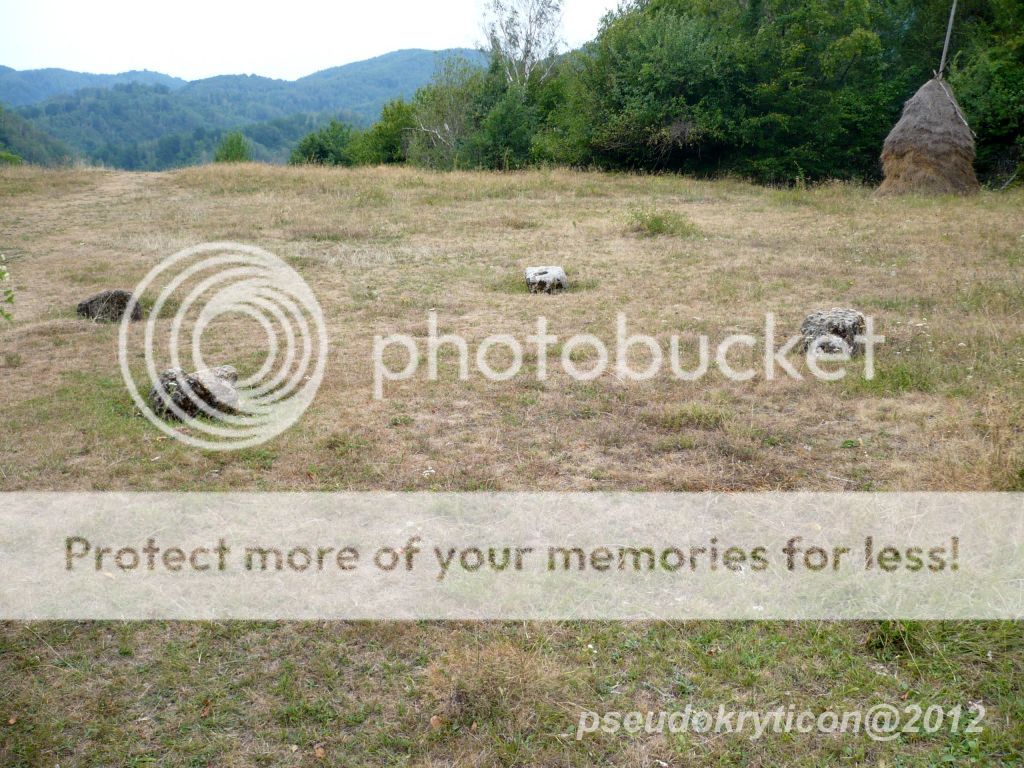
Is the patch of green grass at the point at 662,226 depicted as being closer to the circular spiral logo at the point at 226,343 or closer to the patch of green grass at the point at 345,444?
the circular spiral logo at the point at 226,343

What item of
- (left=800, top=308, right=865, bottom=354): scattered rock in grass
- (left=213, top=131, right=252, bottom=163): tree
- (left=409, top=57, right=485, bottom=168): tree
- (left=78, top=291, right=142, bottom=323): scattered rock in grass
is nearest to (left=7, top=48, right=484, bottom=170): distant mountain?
(left=213, top=131, right=252, bottom=163): tree

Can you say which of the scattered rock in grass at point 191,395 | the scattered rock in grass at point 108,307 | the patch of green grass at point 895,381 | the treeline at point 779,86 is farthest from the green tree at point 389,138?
the patch of green grass at point 895,381

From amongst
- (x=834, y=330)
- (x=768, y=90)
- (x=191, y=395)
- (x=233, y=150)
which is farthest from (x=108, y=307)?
(x=233, y=150)

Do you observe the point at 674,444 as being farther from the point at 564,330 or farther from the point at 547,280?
the point at 547,280

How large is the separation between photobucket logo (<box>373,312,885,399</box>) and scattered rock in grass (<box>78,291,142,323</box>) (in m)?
2.93

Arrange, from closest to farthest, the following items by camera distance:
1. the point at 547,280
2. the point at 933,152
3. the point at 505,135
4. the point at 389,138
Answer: the point at 547,280 → the point at 933,152 → the point at 505,135 → the point at 389,138

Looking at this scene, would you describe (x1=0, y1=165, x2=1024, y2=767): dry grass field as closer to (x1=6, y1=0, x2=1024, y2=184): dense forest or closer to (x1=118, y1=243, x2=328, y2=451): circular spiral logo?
(x1=118, y1=243, x2=328, y2=451): circular spiral logo

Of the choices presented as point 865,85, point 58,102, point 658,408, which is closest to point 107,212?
point 658,408

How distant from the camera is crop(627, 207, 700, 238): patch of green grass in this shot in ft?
37.9

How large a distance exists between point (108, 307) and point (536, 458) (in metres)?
5.65

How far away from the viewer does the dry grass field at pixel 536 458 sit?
2541 mm

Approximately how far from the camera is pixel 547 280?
8.62 metres

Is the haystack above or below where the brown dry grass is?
above

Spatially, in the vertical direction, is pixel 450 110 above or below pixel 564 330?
above
